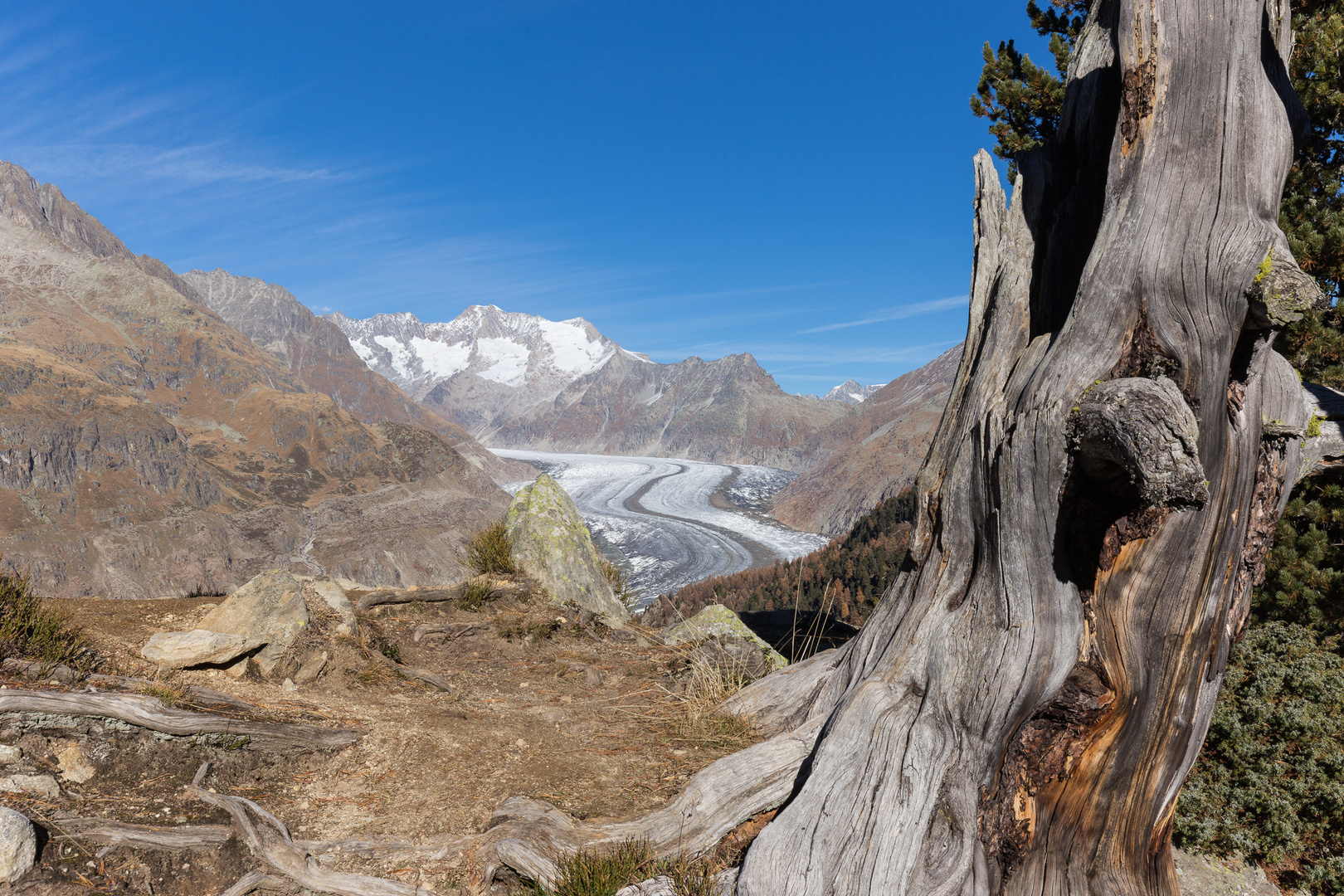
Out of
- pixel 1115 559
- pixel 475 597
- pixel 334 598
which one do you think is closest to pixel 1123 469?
pixel 1115 559

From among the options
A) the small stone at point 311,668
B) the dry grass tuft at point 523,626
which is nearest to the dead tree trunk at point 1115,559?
the small stone at point 311,668

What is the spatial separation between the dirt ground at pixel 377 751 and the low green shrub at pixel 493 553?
2218 mm

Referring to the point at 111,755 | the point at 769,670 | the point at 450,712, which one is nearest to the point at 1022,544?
the point at 769,670

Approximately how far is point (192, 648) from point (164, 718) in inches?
65.7

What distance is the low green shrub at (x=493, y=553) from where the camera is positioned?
1138 centimetres

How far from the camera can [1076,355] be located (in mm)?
4238

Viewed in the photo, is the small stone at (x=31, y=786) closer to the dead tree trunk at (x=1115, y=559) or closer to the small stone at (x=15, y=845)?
the small stone at (x=15, y=845)

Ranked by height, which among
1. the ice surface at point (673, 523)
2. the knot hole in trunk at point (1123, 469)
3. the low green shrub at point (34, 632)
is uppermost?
the knot hole in trunk at point (1123, 469)

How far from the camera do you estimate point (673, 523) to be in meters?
119

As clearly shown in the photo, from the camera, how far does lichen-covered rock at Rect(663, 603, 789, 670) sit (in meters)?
8.81

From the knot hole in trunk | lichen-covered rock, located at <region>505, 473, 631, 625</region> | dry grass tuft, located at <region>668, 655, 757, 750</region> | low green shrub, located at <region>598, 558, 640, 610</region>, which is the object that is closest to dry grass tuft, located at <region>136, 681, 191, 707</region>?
dry grass tuft, located at <region>668, 655, 757, 750</region>

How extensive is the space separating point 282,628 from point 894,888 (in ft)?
21.0

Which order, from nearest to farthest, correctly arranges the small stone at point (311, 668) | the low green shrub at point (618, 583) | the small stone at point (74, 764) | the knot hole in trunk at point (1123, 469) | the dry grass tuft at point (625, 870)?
the knot hole in trunk at point (1123, 469), the dry grass tuft at point (625, 870), the small stone at point (74, 764), the small stone at point (311, 668), the low green shrub at point (618, 583)

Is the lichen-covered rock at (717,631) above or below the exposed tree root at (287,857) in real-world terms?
above
